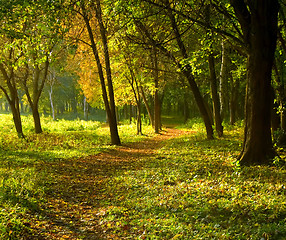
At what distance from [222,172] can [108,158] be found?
660 centimetres

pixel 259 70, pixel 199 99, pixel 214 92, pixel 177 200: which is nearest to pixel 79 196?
pixel 177 200

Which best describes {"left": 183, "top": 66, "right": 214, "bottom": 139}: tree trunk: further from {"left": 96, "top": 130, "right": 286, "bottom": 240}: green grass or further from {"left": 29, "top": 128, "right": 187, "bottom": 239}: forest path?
{"left": 96, "top": 130, "right": 286, "bottom": 240}: green grass

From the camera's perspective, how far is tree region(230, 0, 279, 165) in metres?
7.17

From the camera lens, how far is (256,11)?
7152 millimetres

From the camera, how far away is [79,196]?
24.1 feet

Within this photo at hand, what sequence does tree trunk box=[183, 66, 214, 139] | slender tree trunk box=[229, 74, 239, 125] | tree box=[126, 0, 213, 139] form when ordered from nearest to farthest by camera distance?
tree box=[126, 0, 213, 139] → tree trunk box=[183, 66, 214, 139] → slender tree trunk box=[229, 74, 239, 125]

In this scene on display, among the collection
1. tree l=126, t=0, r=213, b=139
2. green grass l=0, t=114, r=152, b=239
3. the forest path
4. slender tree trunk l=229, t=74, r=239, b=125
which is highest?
tree l=126, t=0, r=213, b=139

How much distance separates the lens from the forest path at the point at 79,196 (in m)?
5.12

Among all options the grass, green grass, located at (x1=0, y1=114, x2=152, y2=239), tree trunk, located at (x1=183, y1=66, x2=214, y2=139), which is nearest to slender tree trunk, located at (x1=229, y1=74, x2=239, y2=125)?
tree trunk, located at (x1=183, y1=66, x2=214, y2=139)

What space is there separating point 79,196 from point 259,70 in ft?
21.0

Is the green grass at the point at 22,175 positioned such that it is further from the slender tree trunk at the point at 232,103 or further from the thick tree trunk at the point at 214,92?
the slender tree trunk at the point at 232,103

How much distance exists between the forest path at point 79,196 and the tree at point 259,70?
15.0ft

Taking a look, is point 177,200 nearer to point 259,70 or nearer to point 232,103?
point 259,70

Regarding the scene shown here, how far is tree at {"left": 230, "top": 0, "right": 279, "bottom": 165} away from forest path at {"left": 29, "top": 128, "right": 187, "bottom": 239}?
15.0ft
